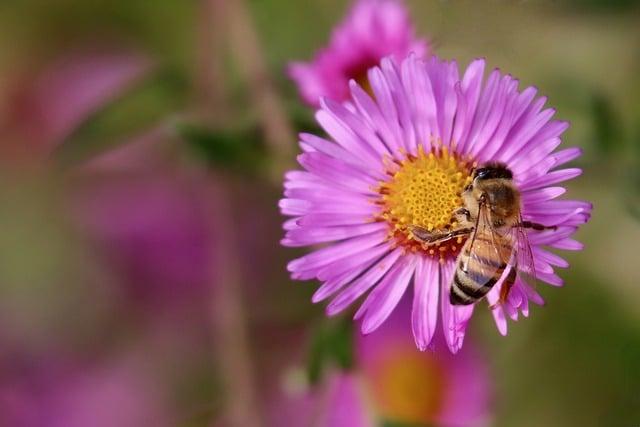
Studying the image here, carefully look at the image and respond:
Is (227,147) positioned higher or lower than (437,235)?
higher

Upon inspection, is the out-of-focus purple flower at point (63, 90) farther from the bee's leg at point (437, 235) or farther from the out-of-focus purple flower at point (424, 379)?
the bee's leg at point (437, 235)

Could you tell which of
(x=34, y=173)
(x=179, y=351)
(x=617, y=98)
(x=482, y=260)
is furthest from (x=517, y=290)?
(x=34, y=173)

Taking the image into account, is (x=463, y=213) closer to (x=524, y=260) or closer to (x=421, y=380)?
(x=524, y=260)

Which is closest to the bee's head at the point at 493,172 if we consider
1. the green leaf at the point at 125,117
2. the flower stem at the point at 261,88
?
the flower stem at the point at 261,88

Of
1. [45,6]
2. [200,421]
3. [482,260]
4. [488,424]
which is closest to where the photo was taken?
[482,260]

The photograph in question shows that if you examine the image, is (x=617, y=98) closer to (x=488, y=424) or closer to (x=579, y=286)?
(x=579, y=286)

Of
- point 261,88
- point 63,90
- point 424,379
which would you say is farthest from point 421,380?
point 63,90
